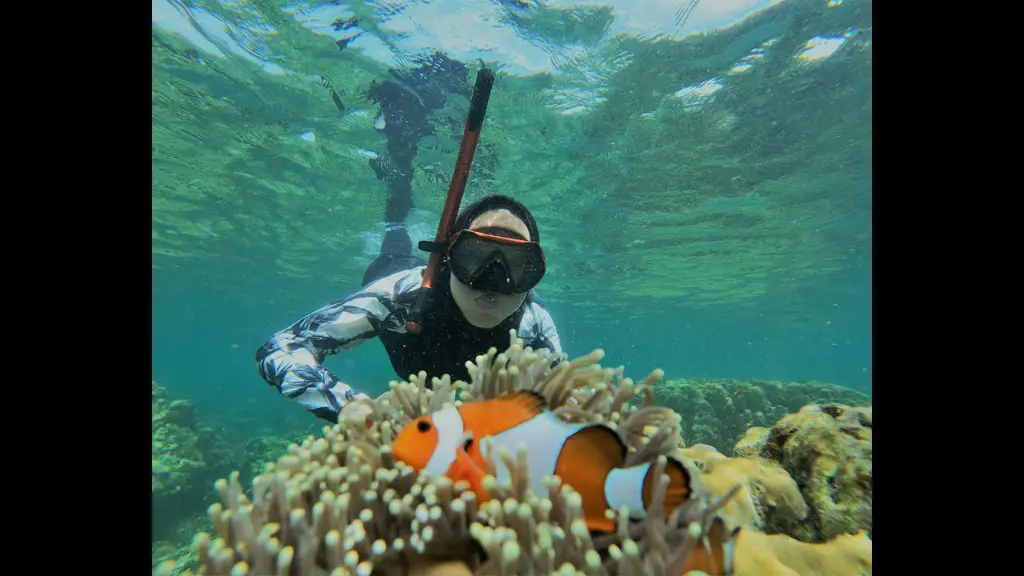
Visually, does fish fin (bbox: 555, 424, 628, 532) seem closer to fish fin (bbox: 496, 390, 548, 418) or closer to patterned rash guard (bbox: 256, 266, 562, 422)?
fish fin (bbox: 496, 390, 548, 418)

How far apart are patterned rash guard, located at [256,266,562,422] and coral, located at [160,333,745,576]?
6.26 feet

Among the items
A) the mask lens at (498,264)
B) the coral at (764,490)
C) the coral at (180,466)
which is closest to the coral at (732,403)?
the mask lens at (498,264)

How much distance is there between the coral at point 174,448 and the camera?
10.3 meters

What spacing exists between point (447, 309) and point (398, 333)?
2.23 feet

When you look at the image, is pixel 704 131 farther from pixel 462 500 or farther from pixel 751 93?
pixel 462 500

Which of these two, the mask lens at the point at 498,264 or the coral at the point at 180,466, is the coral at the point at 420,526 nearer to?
the mask lens at the point at 498,264

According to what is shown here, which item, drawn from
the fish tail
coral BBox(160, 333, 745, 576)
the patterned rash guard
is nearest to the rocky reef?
the patterned rash guard

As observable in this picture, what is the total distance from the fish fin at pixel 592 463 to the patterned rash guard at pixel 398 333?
2.20 meters

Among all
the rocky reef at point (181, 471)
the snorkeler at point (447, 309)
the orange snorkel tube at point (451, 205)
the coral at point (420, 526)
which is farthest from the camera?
the rocky reef at point (181, 471)

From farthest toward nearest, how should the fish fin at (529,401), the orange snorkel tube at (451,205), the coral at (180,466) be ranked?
the coral at (180,466) < the orange snorkel tube at (451,205) < the fish fin at (529,401)

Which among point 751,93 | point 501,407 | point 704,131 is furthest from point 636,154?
point 501,407
